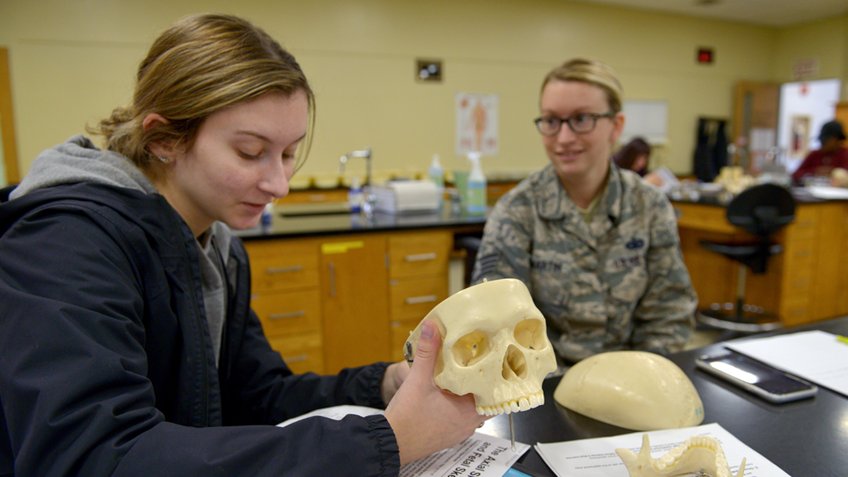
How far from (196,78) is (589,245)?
4.07 ft

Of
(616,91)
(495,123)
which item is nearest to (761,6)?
(495,123)

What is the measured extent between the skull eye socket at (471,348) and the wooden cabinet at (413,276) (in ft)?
7.01

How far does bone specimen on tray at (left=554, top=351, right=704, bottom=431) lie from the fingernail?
16.4 inches

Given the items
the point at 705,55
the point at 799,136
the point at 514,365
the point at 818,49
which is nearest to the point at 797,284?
the point at 514,365

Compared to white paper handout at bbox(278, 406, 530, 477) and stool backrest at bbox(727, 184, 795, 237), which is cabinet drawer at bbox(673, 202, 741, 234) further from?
white paper handout at bbox(278, 406, 530, 477)

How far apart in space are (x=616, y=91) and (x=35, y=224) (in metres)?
1.58

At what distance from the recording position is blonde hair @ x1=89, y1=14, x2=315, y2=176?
85cm

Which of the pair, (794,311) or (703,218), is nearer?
(794,311)

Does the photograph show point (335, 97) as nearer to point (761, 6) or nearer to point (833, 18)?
point (761, 6)

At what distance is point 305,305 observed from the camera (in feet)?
9.01

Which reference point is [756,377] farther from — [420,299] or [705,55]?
[705,55]

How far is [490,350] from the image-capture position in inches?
29.6

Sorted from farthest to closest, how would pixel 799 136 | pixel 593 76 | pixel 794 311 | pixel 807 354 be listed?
pixel 799 136
pixel 794 311
pixel 593 76
pixel 807 354

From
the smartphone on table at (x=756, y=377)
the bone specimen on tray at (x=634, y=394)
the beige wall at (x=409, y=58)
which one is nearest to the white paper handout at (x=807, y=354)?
the smartphone on table at (x=756, y=377)
